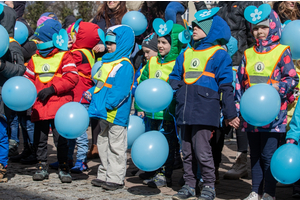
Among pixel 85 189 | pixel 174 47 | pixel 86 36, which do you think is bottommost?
pixel 85 189

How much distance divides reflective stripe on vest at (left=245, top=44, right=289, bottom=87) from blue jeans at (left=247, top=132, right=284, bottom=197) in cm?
57

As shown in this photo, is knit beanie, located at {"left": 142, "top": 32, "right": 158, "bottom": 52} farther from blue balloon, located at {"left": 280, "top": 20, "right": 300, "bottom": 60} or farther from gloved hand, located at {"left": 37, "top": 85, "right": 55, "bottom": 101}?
blue balloon, located at {"left": 280, "top": 20, "right": 300, "bottom": 60}

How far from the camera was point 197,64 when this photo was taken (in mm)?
4086

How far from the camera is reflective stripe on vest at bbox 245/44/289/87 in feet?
12.6

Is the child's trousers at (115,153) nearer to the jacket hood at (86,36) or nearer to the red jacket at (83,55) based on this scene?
the red jacket at (83,55)

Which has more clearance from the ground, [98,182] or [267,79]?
[267,79]

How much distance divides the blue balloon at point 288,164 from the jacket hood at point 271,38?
3.61ft

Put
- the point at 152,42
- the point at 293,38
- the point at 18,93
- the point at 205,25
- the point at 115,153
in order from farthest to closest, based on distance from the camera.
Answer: the point at 152,42 → the point at 115,153 → the point at 18,93 → the point at 205,25 → the point at 293,38

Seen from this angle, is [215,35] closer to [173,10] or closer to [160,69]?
[160,69]

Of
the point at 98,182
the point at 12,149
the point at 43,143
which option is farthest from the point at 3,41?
the point at 12,149

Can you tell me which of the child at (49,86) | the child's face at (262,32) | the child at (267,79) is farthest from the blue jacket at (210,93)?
the child at (49,86)

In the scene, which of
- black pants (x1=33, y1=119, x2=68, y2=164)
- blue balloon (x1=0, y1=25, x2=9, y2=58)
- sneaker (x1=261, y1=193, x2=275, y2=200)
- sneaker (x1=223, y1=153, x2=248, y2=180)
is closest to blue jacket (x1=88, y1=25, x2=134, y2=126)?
black pants (x1=33, y1=119, x2=68, y2=164)

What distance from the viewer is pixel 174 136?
4.79 m

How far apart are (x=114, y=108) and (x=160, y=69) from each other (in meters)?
0.84
